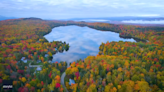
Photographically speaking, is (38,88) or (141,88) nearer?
(141,88)

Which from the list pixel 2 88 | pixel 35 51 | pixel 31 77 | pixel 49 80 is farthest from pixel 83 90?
pixel 35 51

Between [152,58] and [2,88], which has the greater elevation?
[152,58]

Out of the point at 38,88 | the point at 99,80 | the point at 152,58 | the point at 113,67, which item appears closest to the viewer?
the point at 38,88

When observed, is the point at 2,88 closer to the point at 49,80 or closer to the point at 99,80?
the point at 49,80

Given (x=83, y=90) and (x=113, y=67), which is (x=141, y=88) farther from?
(x=83, y=90)

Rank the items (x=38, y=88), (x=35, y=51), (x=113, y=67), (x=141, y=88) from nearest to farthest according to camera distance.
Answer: (x=141, y=88) < (x=38, y=88) < (x=113, y=67) < (x=35, y=51)

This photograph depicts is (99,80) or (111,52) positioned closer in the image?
(99,80)

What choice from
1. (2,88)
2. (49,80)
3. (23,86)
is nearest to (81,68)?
(49,80)

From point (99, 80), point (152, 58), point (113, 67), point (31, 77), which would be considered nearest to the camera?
point (99, 80)

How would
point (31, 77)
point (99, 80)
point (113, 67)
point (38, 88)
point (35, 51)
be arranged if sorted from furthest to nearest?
point (35, 51) < point (113, 67) < point (31, 77) < point (99, 80) < point (38, 88)
